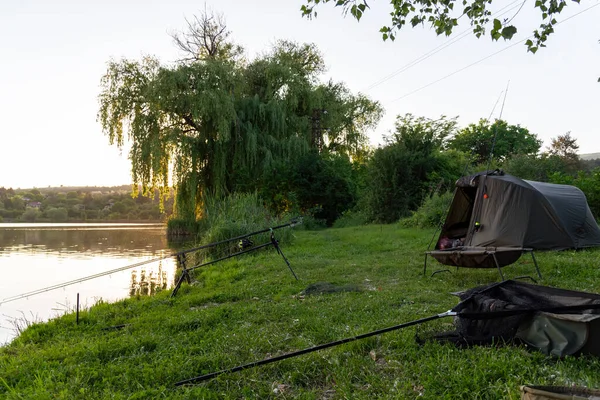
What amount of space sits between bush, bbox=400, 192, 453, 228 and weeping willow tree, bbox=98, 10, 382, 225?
22.3 feet

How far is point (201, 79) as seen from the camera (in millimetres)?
17109

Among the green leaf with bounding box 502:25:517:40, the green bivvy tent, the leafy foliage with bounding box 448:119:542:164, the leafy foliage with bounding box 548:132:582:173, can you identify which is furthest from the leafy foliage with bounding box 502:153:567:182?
the leafy foliage with bounding box 448:119:542:164

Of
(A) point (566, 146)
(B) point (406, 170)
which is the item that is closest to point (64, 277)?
(B) point (406, 170)

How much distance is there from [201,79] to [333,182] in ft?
23.4

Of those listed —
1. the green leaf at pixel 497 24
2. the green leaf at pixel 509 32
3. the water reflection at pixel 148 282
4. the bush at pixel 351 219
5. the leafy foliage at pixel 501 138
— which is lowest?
the water reflection at pixel 148 282

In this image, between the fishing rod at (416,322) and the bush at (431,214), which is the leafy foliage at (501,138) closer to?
the bush at (431,214)

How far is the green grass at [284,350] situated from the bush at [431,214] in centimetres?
711

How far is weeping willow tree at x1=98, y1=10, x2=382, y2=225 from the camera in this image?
54.4ft

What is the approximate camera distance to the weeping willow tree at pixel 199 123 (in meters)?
16.6

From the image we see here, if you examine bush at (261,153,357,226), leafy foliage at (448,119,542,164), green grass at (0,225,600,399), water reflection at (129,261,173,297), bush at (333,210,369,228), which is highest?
leafy foliage at (448,119,542,164)

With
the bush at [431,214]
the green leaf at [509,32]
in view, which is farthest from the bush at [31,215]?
the green leaf at [509,32]

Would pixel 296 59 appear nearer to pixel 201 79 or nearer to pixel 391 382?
pixel 201 79

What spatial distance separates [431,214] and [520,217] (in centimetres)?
562

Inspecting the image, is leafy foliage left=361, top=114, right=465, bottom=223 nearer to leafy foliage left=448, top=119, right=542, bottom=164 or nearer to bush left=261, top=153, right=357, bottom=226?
bush left=261, top=153, right=357, bottom=226
